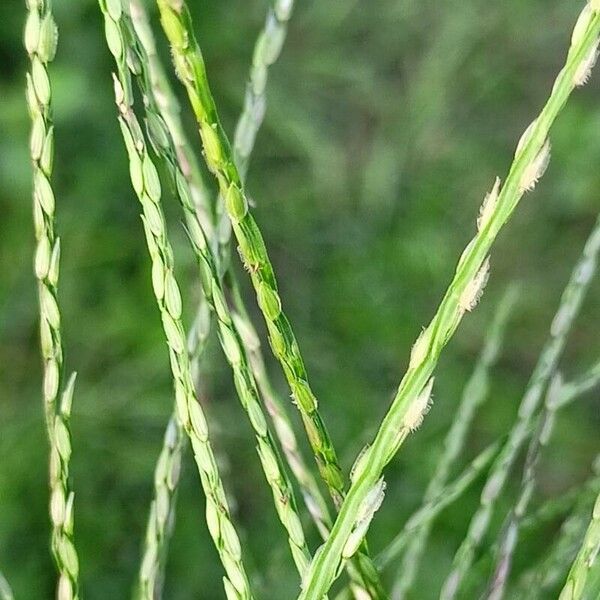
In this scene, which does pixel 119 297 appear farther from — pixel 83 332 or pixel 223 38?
pixel 223 38

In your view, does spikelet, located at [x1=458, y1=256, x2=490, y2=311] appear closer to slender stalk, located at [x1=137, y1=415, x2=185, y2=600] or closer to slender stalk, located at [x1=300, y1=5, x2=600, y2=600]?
slender stalk, located at [x1=300, y1=5, x2=600, y2=600]

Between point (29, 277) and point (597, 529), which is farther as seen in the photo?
point (29, 277)

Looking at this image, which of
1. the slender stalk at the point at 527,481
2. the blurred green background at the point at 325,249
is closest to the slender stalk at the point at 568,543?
the slender stalk at the point at 527,481

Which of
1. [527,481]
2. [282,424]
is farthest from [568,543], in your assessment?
[282,424]

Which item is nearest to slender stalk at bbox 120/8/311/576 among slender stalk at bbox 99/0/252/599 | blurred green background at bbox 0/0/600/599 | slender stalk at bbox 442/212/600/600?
slender stalk at bbox 99/0/252/599

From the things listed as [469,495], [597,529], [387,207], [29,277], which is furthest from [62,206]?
[597,529]

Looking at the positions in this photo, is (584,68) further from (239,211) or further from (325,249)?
(325,249)
